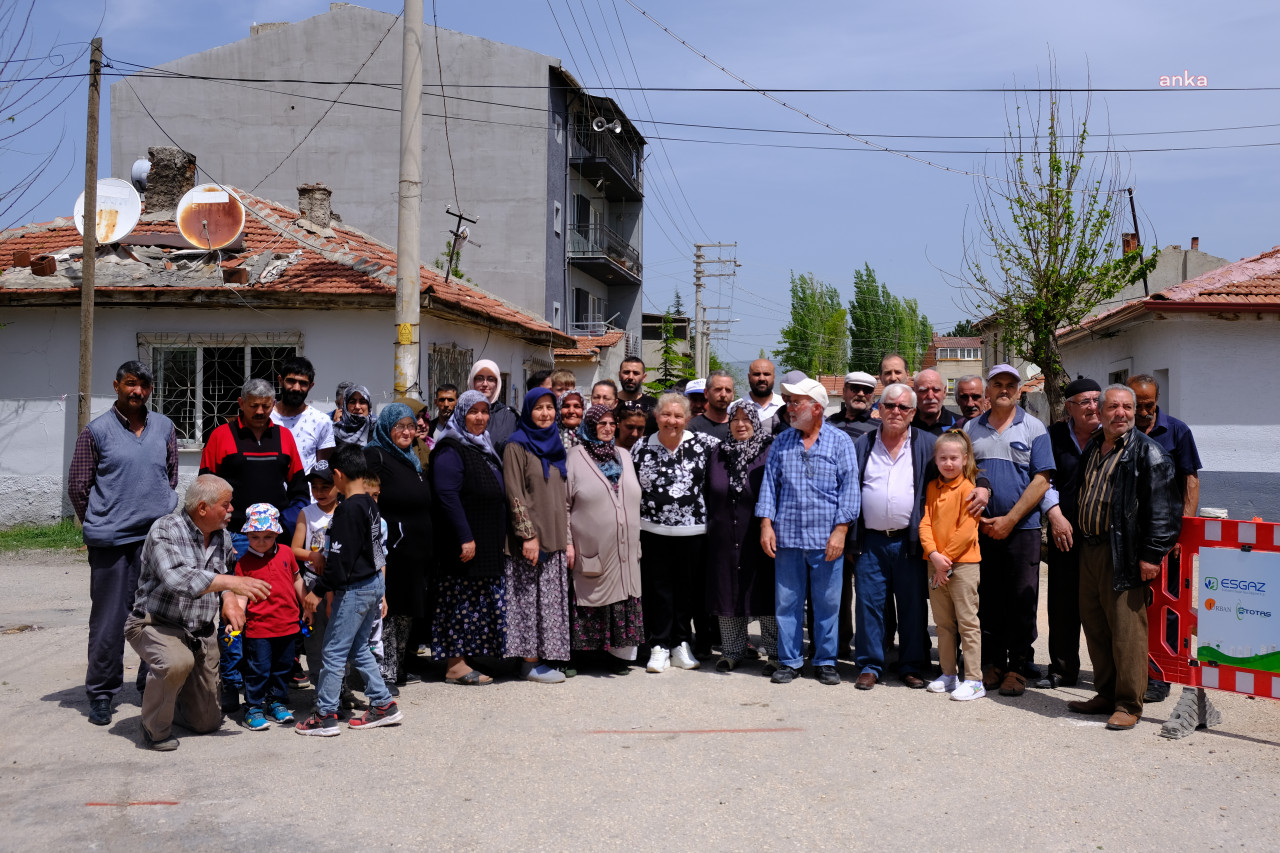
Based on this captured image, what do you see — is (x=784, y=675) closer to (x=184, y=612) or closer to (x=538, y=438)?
(x=538, y=438)

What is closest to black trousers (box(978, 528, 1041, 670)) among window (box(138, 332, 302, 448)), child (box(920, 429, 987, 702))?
child (box(920, 429, 987, 702))

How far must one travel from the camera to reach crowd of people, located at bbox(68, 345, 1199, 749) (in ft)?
Answer: 19.0

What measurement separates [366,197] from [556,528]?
21.7 metres

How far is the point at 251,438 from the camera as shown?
21.0 ft

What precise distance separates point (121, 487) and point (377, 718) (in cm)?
204

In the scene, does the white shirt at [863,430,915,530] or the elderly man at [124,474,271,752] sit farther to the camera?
the white shirt at [863,430,915,530]

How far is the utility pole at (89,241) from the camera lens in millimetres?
13227

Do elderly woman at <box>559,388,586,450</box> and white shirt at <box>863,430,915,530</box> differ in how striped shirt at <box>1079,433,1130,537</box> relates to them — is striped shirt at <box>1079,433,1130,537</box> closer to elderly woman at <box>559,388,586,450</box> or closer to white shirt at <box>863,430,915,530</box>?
white shirt at <box>863,430,915,530</box>

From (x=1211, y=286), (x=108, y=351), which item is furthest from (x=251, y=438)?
(x=1211, y=286)

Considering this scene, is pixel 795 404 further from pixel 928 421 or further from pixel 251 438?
pixel 251 438

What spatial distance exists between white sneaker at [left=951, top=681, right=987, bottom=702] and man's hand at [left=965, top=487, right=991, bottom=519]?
3.46 ft

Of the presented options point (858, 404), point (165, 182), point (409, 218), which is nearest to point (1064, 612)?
point (858, 404)

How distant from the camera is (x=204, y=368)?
47.0 ft

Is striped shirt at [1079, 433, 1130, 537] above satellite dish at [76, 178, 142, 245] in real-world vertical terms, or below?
below
